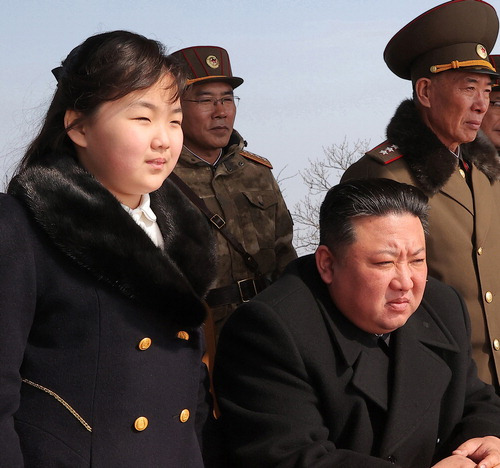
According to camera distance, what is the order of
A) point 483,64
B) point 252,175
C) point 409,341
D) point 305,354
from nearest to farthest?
point 305,354, point 409,341, point 483,64, point 252,175

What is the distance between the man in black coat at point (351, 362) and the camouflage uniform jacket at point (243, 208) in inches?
64.5

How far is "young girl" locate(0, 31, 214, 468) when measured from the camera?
91.0 inches

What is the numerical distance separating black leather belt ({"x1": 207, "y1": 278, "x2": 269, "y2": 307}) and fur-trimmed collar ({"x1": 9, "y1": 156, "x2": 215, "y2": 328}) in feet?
6.75

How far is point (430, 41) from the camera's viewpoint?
4.51m

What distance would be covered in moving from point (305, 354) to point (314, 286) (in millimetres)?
280

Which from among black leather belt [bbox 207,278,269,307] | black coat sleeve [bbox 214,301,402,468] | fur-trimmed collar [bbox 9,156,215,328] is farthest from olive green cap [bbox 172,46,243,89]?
fur-trimmed collar [bbox 9,156,215,328]

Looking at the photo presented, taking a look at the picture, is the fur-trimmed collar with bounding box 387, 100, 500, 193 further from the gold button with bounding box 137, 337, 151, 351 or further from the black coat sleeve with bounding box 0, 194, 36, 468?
the black coat sleeve with bounding box 0, 194, 36, 468

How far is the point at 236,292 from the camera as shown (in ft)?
15.6

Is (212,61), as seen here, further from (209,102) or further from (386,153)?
(386,153)

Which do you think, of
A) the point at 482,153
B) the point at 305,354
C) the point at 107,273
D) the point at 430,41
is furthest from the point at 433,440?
the point at 430,41

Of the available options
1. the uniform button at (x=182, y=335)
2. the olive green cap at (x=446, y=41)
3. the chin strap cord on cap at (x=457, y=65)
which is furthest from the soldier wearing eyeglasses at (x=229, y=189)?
the uniform button at (x=182, y=335)

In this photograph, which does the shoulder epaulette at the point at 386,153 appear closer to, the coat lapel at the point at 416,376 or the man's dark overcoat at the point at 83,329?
the coat lapel at the point at 416,376

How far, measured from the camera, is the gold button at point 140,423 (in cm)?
242

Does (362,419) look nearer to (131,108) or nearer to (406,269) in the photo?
(406,269)
